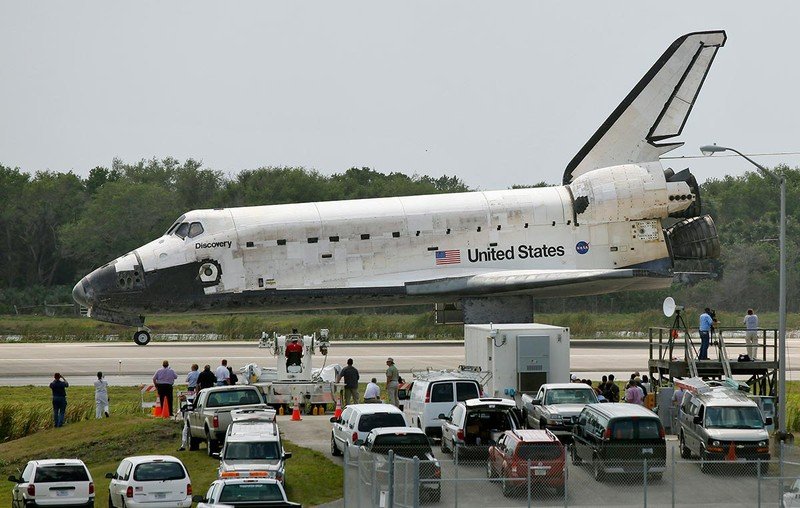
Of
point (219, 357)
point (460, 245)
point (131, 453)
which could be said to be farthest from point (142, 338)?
point (131, 453)

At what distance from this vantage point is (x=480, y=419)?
22.1m

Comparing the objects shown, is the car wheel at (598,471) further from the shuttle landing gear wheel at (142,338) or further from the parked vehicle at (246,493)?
the shuttle landing gear wheel at (142,338)

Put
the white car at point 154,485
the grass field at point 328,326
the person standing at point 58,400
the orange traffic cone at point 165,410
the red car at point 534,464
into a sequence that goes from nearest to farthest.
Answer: the red car at point 534,464 < the white car at point 154,485 < the person standing at point 58,400 < the orange traffic cone at point 165,410 < the grass field at point 328,326

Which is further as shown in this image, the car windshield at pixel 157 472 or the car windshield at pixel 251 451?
the car windshield at pixel 251 451

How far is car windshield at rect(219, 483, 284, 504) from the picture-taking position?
17031 millimetres

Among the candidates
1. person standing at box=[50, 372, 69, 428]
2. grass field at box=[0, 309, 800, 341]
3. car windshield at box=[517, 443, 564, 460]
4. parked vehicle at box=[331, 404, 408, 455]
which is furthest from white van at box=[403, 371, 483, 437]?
grass field at box=[0, 309, 800, 341]

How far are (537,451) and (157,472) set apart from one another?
228 inches

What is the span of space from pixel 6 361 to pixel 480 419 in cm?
2596

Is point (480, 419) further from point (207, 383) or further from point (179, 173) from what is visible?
point (179, 173)

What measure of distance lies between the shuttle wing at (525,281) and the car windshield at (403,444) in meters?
20.2

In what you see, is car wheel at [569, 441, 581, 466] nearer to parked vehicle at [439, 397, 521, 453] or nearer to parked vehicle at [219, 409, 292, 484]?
parked vehicle at [439, 397, 521, 453]

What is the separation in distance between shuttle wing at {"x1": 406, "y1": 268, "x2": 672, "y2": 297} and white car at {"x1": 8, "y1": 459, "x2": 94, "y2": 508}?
2180cm

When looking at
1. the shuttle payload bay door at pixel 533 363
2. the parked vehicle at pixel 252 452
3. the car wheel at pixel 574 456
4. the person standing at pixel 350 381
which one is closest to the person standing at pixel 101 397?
the person standing at pixel 350 381

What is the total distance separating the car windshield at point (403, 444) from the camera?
19906 millimetres
